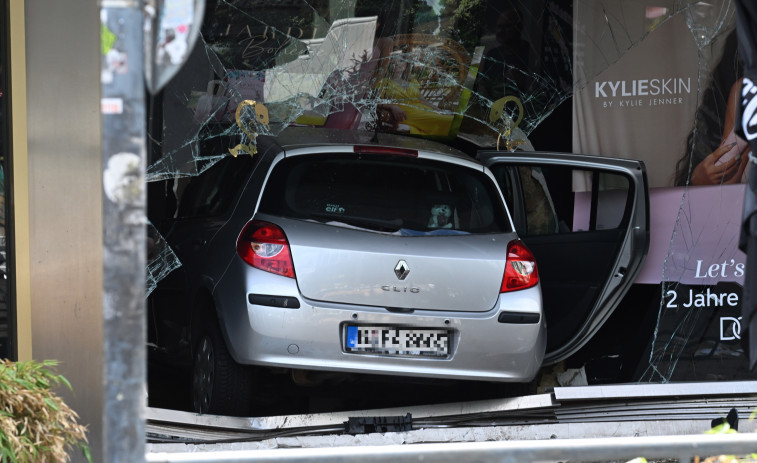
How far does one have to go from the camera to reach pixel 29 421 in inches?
156

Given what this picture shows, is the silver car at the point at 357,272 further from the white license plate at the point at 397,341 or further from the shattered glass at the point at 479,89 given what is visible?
the shattered glass at the point at 479,89

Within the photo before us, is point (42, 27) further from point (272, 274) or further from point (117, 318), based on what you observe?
point (117, 318)

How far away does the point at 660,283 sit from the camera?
7867mm

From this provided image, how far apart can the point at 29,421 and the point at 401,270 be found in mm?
2626

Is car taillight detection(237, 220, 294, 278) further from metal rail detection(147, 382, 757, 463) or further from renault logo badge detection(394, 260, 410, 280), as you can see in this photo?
metal rail detection(147, 382, 757, 463)

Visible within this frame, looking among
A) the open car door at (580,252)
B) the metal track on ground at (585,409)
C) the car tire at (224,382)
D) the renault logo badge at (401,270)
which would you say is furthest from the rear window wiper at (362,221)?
the open car door at (580,252)

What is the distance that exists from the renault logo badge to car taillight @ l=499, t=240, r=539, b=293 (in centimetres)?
60

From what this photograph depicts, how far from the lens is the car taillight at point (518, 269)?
21.0ft

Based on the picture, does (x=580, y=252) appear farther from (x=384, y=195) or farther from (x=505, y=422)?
(x=384, y=195)

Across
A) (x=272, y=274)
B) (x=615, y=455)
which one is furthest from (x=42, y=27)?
(x=615, y=455)

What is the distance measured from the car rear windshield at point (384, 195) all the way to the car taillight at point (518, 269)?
176 millimetres

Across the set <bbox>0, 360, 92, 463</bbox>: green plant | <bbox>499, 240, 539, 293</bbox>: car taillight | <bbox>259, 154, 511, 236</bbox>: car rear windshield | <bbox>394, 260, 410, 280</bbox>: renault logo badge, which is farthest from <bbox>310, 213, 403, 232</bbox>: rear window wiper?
<bbox>0, 360, 92, 463</bbox>: green plant

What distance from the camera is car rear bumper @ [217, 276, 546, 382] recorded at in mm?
5988

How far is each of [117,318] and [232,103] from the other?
16.3 feet
